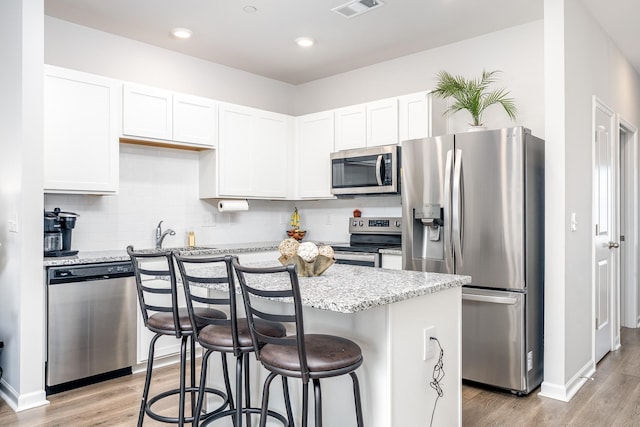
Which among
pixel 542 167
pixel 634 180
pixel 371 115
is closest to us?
pixel 542 167

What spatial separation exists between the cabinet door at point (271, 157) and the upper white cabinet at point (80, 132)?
145cm

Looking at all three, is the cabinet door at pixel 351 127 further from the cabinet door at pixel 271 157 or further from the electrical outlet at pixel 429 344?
the electrical outlet at pixel 429 344

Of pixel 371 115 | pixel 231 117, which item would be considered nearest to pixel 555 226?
pixel 371 115

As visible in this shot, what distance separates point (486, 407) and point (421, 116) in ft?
7.86

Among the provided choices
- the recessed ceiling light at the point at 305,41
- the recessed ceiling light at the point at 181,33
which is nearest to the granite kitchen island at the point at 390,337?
the recessed ceiling light at the point at 305,41

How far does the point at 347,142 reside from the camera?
464 cm

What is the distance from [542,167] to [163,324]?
8.79 ft

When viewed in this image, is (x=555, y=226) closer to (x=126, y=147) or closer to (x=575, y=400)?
(x=575, y=400)

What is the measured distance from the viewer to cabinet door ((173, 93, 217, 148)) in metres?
4.08

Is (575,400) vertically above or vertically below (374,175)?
below

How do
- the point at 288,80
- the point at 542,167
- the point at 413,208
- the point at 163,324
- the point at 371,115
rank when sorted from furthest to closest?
the point at 288,80, the point at 371,115, the point at 413,208, the point at 542,167, the point at 163,324

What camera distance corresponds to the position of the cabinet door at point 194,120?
13.4 feet

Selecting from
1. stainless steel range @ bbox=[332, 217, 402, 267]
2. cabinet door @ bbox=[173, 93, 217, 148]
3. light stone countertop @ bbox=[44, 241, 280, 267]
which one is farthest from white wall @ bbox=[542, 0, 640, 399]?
cabinet door @ bbox=[173, 93, 217, 148]

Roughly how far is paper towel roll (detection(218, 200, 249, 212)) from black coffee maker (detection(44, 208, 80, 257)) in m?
1.36
